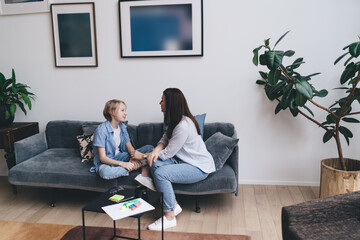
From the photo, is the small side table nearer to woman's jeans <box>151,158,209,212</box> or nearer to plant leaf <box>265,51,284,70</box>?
woman's jeans <box>151,158,209,212</box>

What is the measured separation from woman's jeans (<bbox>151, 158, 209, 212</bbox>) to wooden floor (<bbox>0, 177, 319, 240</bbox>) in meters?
0.23

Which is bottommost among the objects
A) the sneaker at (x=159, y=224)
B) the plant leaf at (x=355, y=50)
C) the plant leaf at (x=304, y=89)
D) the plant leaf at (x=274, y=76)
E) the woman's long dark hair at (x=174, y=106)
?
the sneaker at (x=159, y=224)

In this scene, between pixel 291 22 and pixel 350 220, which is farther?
pixel 291 22

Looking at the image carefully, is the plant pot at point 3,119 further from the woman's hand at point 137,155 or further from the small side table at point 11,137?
the woman's hand at point 137,155

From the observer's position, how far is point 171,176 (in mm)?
2592

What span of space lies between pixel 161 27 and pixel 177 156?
4.71ft

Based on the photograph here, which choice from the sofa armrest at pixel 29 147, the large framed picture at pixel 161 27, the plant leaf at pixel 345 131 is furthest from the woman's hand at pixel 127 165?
the plant leaf at pixel 345 131

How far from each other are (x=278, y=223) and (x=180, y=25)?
2119mm

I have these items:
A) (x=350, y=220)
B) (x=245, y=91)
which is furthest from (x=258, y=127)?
(x=350, y=220)

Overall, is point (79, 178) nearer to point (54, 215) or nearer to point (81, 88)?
point (54, 215)

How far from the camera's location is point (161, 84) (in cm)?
345

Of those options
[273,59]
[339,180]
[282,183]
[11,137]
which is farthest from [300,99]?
[11,137]

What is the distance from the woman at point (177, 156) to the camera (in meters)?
2.58

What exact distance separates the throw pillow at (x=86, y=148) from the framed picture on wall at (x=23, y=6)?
4.97ft
